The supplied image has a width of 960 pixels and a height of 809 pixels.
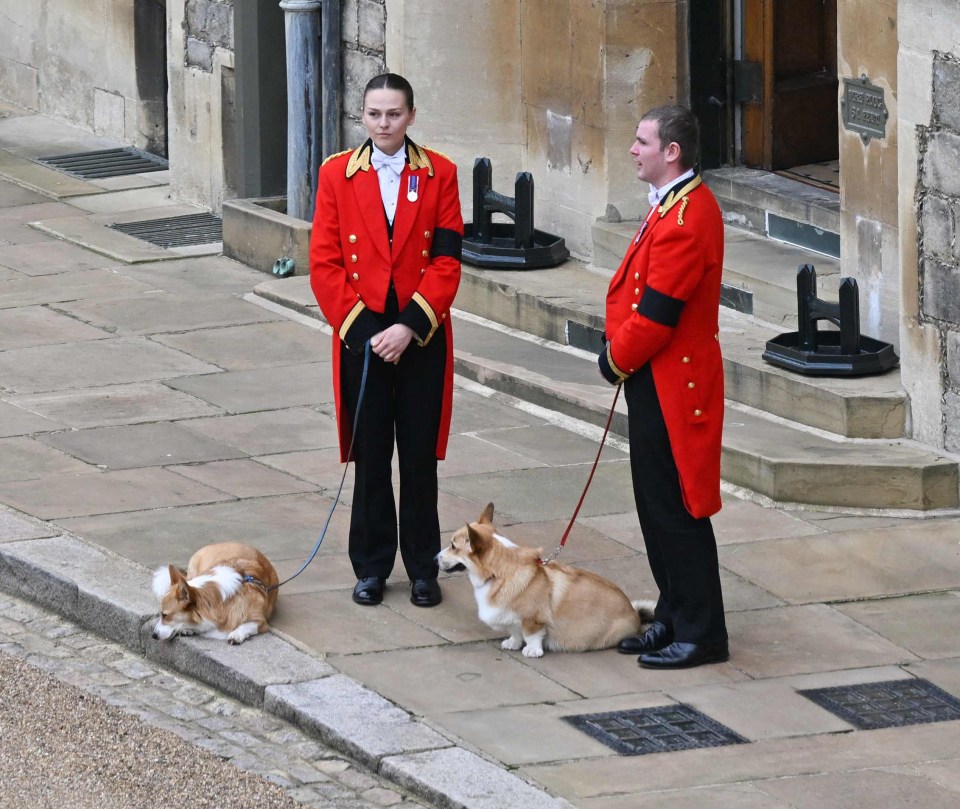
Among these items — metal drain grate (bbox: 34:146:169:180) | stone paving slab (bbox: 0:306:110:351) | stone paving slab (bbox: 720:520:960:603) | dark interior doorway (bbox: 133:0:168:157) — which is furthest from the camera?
dark interior doorway (bbox: 133:0:168:157)

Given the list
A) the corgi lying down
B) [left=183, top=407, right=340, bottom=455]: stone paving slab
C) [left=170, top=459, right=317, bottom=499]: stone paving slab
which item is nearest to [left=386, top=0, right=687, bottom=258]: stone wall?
[left=183, top=407, right=340, bottom=455]: stone paving slab

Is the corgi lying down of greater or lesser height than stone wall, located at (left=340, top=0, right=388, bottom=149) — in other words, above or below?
below

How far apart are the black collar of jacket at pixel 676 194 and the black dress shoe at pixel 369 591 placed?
1828 millimetres

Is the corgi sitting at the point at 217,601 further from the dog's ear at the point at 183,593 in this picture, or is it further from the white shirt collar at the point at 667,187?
the white shirt collar at the point at 667,187

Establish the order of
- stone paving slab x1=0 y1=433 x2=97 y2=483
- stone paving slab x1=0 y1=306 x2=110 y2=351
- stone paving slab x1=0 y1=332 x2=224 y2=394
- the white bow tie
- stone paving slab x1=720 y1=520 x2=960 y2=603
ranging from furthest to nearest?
1. stone paving slab x1=0 y1=306 x2=110 y2=351
2. stone paving slab x1=0 y1=332 x2=224 y2=394
3. stone paving slab x1=0 y1=433 x2=97 y2=483
4. stone paving slab x1=720 y1=520 x2=960 y2=603
5. the white bow tie

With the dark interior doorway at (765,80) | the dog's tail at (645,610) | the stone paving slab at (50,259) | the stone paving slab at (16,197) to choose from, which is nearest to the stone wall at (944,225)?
the dog's tail at (645,610)

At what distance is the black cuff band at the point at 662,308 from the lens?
266 inches

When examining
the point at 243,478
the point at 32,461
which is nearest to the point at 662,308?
the point at 243,478

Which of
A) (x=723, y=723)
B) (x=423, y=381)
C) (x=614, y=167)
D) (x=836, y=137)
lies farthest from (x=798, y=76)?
(x=723, y=723)

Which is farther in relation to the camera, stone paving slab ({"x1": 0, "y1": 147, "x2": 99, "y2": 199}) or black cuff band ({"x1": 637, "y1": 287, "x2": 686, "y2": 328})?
stone paving slab ({"x1": 0, "y1": 147, "x2": 99, "y2": 199})

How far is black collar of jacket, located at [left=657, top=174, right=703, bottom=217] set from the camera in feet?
22.3

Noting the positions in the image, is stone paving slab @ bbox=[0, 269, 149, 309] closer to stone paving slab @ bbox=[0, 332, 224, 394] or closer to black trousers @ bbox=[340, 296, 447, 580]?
stone paving slab @ bbox=[0, 332, 224, 394]

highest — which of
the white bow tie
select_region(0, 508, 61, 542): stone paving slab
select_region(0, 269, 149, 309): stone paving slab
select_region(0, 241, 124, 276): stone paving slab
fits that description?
the white bow tie

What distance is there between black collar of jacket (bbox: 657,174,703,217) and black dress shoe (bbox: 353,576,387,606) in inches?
72.0
